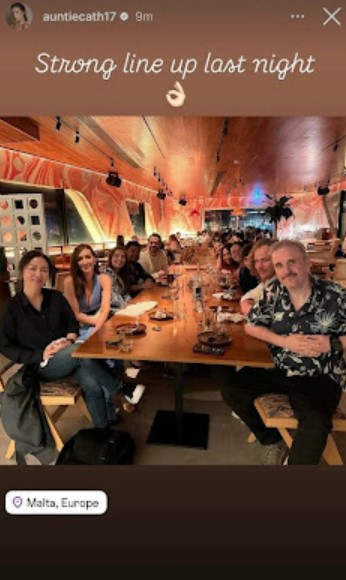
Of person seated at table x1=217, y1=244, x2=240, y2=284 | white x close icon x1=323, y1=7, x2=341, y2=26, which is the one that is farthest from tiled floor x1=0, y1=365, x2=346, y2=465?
person seated at table x1=217, y1=244, x2=240, y2=284

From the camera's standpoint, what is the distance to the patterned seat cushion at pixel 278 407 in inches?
55.6

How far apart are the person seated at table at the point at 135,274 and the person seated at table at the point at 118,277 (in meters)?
0.13

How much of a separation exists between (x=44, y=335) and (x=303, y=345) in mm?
1315

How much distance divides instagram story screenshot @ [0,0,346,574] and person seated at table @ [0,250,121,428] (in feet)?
0.04

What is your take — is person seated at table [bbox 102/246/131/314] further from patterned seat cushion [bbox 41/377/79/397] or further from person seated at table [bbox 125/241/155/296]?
patterned seat cushion [bbox 41/377/79/397]

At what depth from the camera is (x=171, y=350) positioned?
61.2 inches

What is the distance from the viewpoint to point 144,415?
2.13m

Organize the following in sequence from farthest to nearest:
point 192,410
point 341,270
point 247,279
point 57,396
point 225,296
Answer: point 341,270, point 247,279, point 225,296, point 192,410, point 57,396

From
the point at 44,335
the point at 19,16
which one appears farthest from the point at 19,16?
the point at 44,335

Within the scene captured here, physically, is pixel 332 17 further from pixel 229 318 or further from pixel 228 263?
pixel 228 263

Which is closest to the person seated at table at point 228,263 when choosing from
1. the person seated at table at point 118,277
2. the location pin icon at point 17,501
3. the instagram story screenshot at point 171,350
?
the instagram story screenshot at point 171,350

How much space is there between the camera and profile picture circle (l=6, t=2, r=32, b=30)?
0.59m

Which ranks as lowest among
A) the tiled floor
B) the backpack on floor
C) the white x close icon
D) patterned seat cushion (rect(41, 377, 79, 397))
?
the tiled floor

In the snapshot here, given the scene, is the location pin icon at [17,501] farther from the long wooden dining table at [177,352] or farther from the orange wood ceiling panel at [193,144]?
the orange wood ceiling panel at [193,144]
